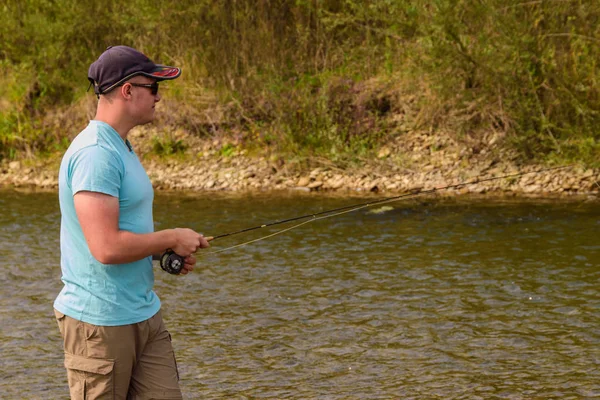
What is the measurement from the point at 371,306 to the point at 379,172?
21.8 ft

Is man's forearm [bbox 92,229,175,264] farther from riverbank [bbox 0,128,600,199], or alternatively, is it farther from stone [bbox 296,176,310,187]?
stone [bbox 296,176,310,187]

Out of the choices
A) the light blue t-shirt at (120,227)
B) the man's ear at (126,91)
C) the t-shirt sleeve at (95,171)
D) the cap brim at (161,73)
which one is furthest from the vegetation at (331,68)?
the t-shirt sleeve at (95,171)

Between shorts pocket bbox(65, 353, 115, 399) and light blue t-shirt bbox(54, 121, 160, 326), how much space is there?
147 mm

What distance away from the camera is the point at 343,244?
10250 mm

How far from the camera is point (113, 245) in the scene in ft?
9.77

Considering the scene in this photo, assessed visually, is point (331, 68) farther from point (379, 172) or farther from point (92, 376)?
point (92, 376)

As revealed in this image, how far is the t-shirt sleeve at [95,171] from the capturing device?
2951 millimetres

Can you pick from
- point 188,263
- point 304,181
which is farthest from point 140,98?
point 304,181

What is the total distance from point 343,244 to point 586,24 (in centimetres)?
505

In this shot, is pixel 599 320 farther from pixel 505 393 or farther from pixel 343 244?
pixel 343 244

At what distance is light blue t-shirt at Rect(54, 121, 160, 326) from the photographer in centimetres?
301

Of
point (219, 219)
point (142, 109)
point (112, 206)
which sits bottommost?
point (219, 219)

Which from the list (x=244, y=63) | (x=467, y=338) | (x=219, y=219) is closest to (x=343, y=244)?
(x=219, y=219)

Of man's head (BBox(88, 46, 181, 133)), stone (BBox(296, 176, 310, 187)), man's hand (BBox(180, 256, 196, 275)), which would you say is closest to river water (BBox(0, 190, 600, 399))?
stone (BBox(296, 176, 310, 187))
